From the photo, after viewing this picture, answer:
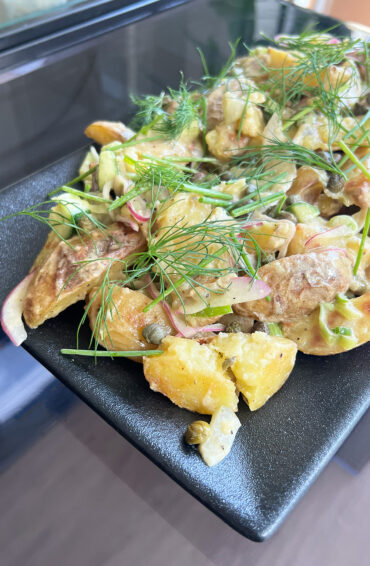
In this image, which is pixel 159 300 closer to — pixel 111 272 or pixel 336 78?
pixel 111 272

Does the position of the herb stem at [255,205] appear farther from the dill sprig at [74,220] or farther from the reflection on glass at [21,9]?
the reflection on glass at [21,9]

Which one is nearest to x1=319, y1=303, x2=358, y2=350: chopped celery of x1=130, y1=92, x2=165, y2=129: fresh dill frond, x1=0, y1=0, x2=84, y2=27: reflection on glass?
x1=130, y1=92, x2=165, y2=129: fresh dill frond

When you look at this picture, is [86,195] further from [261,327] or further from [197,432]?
[197,432]

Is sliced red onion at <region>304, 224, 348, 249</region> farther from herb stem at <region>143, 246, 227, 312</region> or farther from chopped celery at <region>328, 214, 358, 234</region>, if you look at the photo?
herb stem at <region>143, 246, 227, 312</region>

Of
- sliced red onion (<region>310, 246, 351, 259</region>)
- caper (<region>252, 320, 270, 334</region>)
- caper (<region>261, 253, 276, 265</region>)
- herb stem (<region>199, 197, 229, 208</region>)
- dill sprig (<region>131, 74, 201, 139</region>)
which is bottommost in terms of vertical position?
caper (<region>252, 320, 270, 334</region>)

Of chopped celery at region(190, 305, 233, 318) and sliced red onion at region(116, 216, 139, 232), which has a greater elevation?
sliced red onion at region(116, 216, 139, 232)

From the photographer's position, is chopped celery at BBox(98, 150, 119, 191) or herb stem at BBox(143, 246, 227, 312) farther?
chopped celery at BBox(98, 150, 119, 191)

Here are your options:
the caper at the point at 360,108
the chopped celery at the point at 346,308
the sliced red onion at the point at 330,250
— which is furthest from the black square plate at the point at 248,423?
the caper at the point at 360,108

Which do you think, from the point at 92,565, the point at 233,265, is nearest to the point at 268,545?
the point at 92,565
